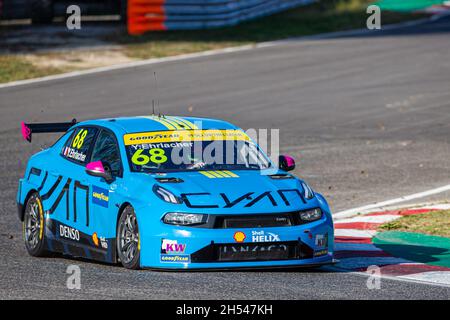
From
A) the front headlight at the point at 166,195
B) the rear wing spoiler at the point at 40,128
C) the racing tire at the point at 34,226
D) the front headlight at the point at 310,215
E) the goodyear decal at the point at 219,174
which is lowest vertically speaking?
the racing tire at the point at 34,226

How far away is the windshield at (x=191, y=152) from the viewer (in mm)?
11297

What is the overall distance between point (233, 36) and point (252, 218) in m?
20.2

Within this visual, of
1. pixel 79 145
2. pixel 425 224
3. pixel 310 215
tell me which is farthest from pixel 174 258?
pixel 425 224

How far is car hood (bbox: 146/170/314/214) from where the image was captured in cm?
1049

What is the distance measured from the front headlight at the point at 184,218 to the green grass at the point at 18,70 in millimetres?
15708

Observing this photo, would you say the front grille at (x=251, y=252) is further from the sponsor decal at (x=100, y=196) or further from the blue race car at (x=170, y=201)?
the sponsor decal at (x=100, y=196)

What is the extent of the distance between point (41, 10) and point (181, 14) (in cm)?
396

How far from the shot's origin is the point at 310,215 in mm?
10773

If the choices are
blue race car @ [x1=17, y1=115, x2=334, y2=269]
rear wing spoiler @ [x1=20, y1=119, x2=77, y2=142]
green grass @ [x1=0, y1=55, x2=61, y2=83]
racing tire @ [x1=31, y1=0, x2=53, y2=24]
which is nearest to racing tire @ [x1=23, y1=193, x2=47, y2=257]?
blue race car @ [x1=17, y1=115, x2=334, y2=269]

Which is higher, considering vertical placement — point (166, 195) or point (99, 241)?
point (166, 195)

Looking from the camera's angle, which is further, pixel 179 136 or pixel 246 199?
pixel 179 136

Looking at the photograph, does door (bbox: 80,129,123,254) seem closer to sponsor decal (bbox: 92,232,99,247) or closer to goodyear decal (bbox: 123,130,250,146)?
sponsor decal (bbox: 92,232,99,247)

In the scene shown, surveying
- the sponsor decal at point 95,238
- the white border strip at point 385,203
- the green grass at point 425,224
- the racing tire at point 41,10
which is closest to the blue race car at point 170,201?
the sponsor decal at point 95,238

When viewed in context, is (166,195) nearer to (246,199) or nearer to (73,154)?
(246,199)
